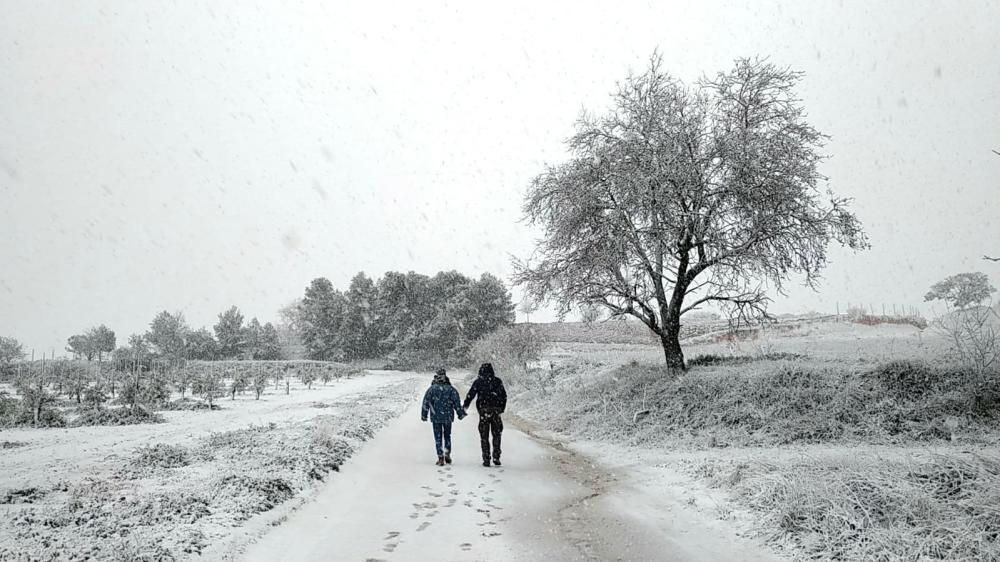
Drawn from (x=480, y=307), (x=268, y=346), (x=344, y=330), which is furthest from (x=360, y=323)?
(x=480, y=307)

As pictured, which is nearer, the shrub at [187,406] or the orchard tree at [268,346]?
the shrub at [187,406]

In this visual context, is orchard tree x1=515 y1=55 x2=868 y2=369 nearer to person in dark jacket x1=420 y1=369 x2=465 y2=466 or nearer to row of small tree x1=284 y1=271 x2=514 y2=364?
person in dark jacket x1=420 y1=369 x2=465 y2=466

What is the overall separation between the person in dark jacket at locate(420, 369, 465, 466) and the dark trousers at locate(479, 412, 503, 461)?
0.45 m

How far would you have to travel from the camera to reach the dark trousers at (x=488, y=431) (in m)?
10.7

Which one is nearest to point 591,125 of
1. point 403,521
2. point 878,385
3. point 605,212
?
point 605,212

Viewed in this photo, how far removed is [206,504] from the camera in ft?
22.8

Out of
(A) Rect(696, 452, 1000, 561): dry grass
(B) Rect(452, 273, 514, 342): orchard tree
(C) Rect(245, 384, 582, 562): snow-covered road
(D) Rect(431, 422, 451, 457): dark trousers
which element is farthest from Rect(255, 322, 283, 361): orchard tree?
(A) Rect(696, 452, 1000, 561): dry grass

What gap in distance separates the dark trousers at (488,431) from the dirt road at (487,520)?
0.32 m

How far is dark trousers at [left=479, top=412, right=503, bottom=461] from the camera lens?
10.7 metres

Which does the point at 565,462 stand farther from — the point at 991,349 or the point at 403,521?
the point at 991,349

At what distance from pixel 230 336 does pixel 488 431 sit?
86.1 meters

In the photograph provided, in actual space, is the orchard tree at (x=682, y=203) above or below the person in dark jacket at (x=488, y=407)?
above

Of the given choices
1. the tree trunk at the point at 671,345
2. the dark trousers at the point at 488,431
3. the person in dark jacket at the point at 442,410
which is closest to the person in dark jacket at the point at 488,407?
the dark trousers at the point at 488,431

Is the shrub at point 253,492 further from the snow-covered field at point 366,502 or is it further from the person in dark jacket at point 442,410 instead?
the person in dark jacket at point 442,410
